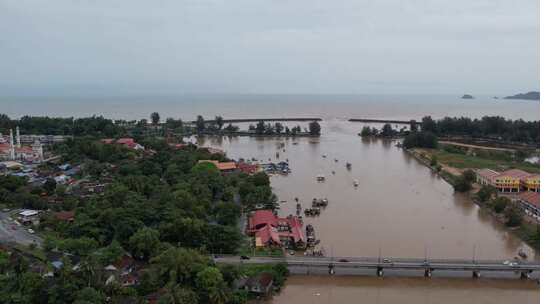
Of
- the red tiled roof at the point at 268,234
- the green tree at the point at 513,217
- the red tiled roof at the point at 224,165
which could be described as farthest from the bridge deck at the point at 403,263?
the red tiled roof at the point at 224,165

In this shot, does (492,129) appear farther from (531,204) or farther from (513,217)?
(513,217)

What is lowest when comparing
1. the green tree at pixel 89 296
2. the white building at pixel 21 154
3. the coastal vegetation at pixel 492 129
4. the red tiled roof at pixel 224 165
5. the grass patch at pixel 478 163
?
the green tree at pixel 89 296

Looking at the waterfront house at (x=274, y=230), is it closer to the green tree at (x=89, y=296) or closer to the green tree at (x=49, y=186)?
the green tree at (x=89, y=296)

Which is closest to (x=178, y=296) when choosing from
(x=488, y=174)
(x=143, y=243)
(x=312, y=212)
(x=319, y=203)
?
(x=143, y=243)

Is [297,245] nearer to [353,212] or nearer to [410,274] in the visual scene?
[410,274]

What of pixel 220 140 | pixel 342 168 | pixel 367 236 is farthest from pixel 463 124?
pixel 367 236

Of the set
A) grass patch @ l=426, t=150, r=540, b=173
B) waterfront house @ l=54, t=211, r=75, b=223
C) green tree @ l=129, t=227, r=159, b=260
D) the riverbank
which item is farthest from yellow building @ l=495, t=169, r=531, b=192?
waterfront house @ l=54, t=211, r=75, b=223

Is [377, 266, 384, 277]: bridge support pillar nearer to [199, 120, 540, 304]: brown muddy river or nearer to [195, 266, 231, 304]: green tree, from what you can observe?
[199, 120, 540, 304]: brown muddy river
